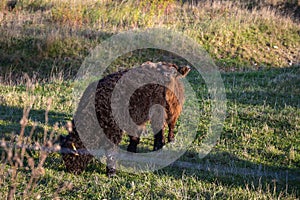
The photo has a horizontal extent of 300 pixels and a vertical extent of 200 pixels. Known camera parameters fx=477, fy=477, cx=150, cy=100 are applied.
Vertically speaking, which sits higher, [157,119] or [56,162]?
[157,119]

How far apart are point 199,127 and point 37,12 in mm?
12834

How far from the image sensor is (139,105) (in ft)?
21.8

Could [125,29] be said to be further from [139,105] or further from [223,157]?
[139,105]

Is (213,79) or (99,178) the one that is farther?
(213,79)

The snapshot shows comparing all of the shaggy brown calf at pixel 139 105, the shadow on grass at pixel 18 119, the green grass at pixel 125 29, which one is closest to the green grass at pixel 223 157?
the shadow on grass at pixel 18 119

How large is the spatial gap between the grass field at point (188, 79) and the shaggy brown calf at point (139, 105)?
12.6 inches

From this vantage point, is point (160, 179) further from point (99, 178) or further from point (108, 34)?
point (108, 34)

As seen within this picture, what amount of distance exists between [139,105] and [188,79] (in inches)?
257

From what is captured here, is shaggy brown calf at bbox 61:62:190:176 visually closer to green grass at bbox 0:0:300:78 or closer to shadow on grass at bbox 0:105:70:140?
shadow on grass at bbox 0:105:70:140

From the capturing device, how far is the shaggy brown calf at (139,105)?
247 inches

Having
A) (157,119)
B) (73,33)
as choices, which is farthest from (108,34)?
(157,119)

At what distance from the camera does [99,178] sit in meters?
6.26

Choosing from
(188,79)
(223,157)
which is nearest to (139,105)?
(223,157)

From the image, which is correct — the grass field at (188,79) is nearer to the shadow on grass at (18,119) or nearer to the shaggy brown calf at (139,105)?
the shadow on grass at (18,119)
